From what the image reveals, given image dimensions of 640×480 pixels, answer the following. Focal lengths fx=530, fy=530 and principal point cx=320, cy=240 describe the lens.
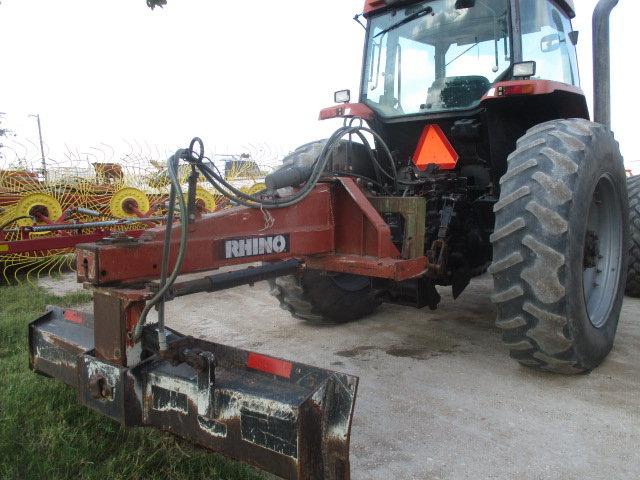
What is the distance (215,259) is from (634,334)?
3.22m

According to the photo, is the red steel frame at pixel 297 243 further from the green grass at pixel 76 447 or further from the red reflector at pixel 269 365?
the green grass at pixel 76 447

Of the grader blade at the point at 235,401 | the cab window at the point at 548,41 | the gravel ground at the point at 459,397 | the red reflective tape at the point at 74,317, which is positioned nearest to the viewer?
the grader blade at the point at 235,401

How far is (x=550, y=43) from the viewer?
12.4ft

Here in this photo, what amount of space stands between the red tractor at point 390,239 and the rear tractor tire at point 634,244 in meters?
1.33

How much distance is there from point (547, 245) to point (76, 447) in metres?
2.32

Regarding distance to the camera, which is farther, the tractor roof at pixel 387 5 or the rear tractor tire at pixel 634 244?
the rear tractor tire at pixel 634 244

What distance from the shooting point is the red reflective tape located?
94.6 inches

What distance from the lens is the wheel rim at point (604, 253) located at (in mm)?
3396

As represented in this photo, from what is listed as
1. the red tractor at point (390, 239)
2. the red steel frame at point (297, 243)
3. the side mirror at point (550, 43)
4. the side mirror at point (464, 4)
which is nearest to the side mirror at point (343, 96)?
the red tractor at point (390, 239)

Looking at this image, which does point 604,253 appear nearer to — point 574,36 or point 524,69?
point 524,69

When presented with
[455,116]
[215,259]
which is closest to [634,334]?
[455,116]

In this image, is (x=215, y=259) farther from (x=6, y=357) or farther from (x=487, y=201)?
(x=487, y=201)

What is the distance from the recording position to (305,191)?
2615 millimetres

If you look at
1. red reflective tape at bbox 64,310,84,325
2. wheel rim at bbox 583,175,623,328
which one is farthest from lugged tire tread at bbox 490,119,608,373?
red reflective tape at bbox 64,310,84,325
